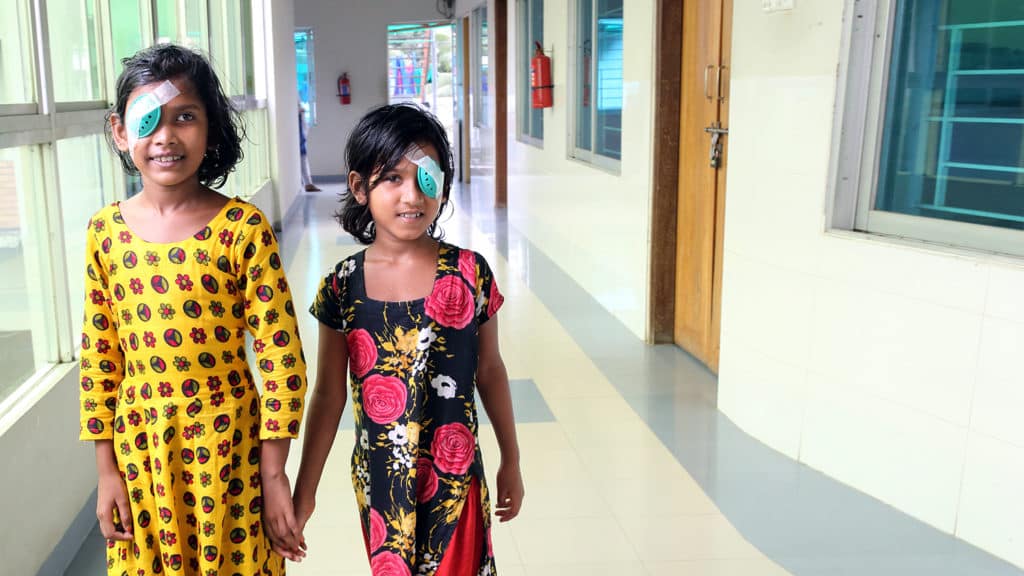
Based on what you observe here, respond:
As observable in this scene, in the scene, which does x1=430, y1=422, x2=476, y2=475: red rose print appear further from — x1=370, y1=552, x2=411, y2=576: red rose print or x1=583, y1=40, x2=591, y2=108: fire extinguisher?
x1=583, y1=40, x2=591, y2=108: fire extinguisher

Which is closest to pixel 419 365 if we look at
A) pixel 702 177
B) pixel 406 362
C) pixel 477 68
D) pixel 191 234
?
pixel 406 362

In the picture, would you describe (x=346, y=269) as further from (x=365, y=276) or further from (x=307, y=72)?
(x=307, y=72)

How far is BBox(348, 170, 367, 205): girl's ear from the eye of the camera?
149 centimetres

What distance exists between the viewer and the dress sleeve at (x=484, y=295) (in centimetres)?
149

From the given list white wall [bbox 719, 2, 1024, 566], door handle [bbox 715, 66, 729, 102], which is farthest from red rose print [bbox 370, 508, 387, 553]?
door handle [bbox 715, 66, 729, 102]

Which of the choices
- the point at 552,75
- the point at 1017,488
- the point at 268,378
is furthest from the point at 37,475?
the point at 552,75

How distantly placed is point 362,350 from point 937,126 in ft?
6.76

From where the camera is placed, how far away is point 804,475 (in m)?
3.03

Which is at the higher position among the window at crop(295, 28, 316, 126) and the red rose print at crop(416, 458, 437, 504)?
the window at crop(295, 28, 316, 126)

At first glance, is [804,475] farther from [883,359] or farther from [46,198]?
[46,198]

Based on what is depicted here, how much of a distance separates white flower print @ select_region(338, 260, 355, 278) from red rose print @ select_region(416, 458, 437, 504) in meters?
0.31

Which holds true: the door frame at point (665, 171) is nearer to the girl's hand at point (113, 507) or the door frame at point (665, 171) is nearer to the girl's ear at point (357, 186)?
the girl's ear at point (357, 186)

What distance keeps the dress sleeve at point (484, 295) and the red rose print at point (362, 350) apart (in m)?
0.18

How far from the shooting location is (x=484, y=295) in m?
1.50
